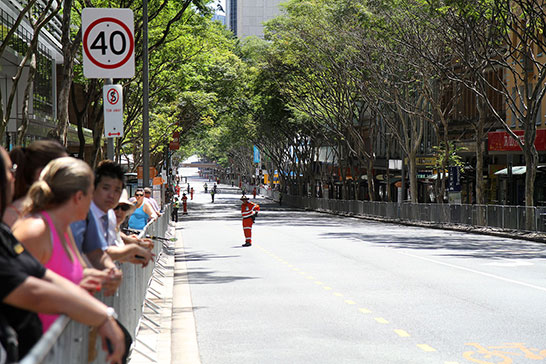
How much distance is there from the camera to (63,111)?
1956 cm

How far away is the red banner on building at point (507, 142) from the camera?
41616mm

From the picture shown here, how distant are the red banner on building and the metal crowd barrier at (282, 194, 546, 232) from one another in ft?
13.0

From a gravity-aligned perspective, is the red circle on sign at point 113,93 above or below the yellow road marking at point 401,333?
above

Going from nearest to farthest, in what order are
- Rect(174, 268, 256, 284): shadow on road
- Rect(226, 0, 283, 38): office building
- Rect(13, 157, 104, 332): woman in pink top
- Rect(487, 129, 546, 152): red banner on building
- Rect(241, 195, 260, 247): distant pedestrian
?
Rect(13, 157, 104, 332): woman in pink top, Rect(174, 268, 256, 284): shadow on road, Rect(241, 195, 260, 247): distant pedestrian, Rect(487, 129, 546, 152): red banner on building, Rect(226, 0, 283, 38): office building

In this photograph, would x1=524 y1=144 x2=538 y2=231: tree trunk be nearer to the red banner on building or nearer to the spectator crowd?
the red banner on building

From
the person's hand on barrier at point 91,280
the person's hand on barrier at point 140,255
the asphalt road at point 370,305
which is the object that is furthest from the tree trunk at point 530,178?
the person's hand on barrier at point 91,280

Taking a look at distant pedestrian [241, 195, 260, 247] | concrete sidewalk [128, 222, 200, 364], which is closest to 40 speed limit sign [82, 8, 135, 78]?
concrete sidewalk [128, 222, 200, 364]

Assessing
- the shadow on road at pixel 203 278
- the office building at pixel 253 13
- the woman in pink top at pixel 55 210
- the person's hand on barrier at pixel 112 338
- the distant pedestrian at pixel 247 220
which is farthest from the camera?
the office building at pixel 253 13

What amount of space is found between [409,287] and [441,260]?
6172 mm

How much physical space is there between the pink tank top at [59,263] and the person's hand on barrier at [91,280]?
0.13ft

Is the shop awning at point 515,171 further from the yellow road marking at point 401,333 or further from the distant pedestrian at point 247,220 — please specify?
the yellow road marking at point 401,333

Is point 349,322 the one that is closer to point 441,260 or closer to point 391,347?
point 391,347

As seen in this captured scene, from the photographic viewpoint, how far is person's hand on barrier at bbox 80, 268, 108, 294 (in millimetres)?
4750

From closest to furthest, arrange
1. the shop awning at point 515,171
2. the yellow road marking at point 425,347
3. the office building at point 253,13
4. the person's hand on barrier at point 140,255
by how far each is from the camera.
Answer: the person's hand on barrier at point 140,255, the yellow road marking at point 425,347, the shop awning at point 515,171, the office building at point 253,13
